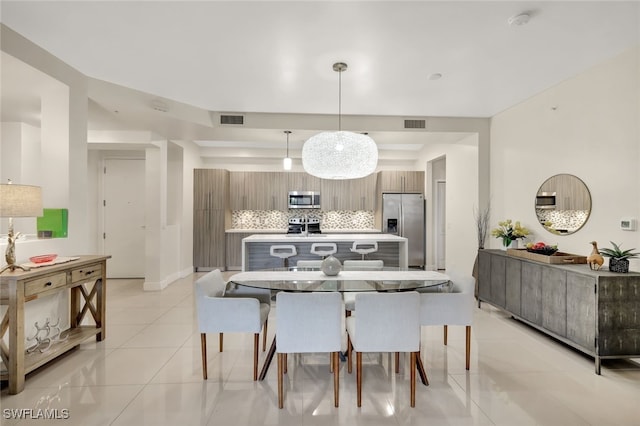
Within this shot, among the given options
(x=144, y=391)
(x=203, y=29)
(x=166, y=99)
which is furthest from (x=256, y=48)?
(x=144, y=391)

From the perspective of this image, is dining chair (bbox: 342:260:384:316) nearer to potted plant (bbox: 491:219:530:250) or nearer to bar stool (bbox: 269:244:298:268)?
bar stool (bbox: 269:244:298:268)

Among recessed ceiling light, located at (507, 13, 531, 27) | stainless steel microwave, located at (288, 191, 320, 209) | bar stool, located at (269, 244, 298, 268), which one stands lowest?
bar stool, located at (269, 244, 298, 268)

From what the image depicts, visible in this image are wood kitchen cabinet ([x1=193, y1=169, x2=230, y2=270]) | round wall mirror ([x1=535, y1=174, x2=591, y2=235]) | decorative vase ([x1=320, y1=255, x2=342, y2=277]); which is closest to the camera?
decorative vase ([x1=320, y1=255, x2=342, y2=277])

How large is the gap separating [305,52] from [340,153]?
0.98 metres

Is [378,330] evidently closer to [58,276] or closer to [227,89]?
[58,276]

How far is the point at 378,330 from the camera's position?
2207mm

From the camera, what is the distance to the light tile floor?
207 cm

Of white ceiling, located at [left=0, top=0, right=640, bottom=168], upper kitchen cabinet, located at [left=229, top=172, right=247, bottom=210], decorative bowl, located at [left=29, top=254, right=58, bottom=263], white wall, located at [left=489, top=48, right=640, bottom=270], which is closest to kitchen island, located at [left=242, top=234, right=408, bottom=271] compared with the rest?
white wall, located at [left=489, top=48, right=640, bottom=270]

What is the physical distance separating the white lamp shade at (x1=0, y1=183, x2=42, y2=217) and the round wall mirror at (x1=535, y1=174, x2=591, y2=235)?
5040 mm

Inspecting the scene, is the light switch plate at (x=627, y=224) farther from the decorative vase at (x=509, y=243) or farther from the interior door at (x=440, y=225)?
the interior door at (x=440, y=225)

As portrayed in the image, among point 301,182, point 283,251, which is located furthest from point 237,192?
point 283,251

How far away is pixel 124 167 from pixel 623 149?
7.33m

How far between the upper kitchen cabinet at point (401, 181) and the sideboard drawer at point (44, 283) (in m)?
6.21

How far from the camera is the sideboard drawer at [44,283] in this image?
237 centimetres
